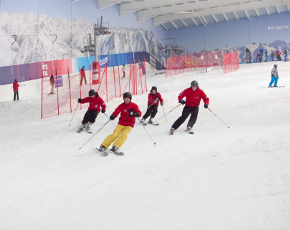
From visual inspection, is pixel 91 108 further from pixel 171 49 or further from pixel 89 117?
pixel 171 49

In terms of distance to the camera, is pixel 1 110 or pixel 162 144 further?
pixel 1 110

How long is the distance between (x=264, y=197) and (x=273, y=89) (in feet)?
33.5

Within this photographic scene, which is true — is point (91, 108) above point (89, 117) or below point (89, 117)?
above

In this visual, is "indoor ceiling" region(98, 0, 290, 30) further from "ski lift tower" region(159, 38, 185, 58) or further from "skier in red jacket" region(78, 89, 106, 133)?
"skier in red jacket" region(78, 89, 106, 133)

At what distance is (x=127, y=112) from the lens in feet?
18.5

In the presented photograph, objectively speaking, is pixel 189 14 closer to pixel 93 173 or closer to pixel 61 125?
pixel 61 125

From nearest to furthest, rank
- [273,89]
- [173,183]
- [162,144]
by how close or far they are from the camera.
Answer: [173,183] → [162,144] → [273,89]

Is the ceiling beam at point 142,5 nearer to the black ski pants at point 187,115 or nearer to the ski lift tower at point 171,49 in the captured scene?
the ski lift tower at point 171,49

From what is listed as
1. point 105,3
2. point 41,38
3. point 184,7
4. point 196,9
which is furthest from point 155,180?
point 196,9

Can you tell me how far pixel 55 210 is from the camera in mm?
3236

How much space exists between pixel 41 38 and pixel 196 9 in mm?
14623

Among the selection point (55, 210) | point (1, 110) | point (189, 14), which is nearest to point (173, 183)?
point (55, 210)

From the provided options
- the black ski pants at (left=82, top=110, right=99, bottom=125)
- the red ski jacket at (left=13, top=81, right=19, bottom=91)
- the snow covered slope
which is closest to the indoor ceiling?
the red ski jacket at (left=13, top=81, right=19, bottom=91)

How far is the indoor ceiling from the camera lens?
23.5 m
